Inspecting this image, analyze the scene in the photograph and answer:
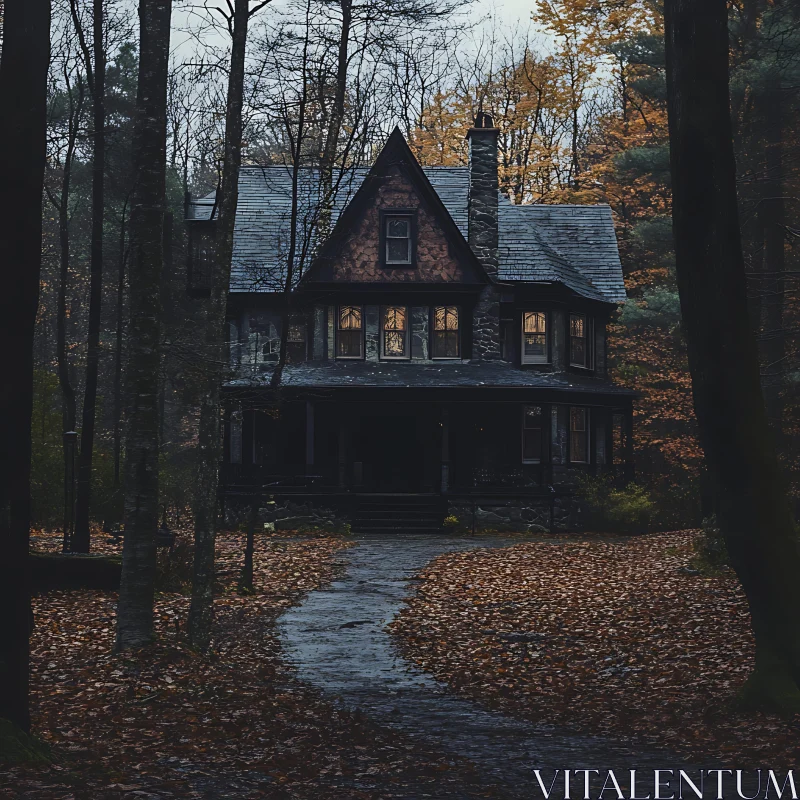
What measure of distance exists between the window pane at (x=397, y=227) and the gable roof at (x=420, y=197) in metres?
0.78

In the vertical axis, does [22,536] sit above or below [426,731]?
above

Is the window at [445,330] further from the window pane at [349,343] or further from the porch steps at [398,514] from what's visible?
the porch steps at [398,514]

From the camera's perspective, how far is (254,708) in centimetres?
974

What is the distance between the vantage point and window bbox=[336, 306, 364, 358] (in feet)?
101

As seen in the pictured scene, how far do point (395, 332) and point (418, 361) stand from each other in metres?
1.07

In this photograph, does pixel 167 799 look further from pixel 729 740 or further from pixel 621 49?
pixel 621 49

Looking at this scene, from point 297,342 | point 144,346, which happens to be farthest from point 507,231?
point 144,346

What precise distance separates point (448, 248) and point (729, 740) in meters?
23.2

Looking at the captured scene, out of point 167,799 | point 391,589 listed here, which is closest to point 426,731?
point 167,799

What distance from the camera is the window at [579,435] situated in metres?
31.7

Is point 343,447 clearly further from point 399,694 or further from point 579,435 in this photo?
point 399,694

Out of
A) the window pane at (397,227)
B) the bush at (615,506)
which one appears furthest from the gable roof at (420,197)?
the bush at (615,506)

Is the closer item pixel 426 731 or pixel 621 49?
pixel 426 731

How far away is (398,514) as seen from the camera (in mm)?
28969
